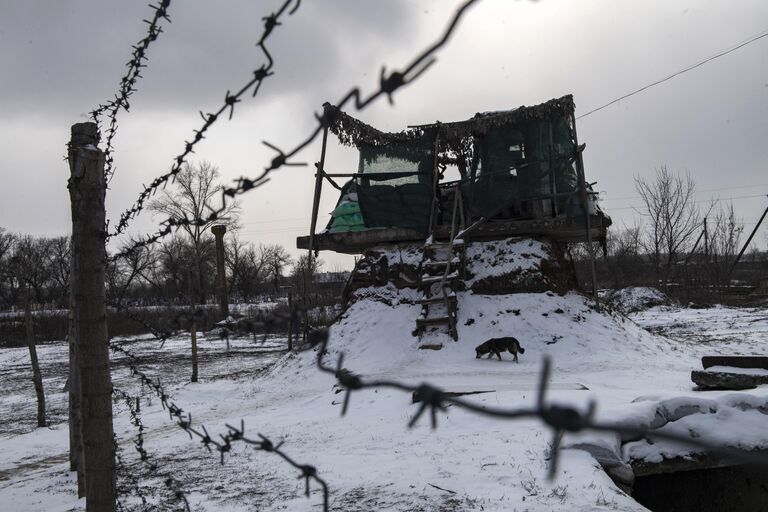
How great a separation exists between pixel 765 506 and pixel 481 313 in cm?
626

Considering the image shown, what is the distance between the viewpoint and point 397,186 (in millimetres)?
12844

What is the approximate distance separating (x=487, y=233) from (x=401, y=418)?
6.45 m

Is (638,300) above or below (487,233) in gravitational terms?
below

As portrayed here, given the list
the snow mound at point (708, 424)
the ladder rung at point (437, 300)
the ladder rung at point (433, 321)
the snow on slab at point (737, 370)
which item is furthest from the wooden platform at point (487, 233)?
the snow mound at point (708, 424)

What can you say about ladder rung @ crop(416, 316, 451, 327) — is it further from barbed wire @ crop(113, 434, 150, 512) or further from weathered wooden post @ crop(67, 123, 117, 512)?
weathered wooden post @ crop(67, 123, 117, 512)

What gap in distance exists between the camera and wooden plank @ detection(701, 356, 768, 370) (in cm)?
718

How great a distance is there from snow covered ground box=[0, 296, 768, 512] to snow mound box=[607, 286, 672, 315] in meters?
10.6

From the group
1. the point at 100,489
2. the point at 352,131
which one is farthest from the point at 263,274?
the point at 100,489

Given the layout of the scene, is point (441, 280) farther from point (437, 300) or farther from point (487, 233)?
point (487, 233)

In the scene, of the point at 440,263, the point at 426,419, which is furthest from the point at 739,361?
the point at 440,263

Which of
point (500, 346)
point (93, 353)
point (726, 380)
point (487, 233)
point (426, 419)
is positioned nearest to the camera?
point (93, 353)

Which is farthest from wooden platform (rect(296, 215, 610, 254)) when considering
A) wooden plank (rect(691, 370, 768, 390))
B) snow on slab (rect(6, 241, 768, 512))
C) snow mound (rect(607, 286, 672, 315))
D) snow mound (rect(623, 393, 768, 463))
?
snow mound (rect(607, 286, 672, 315))

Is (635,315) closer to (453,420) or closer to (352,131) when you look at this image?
(352,131)

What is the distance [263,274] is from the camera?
7781 cm
